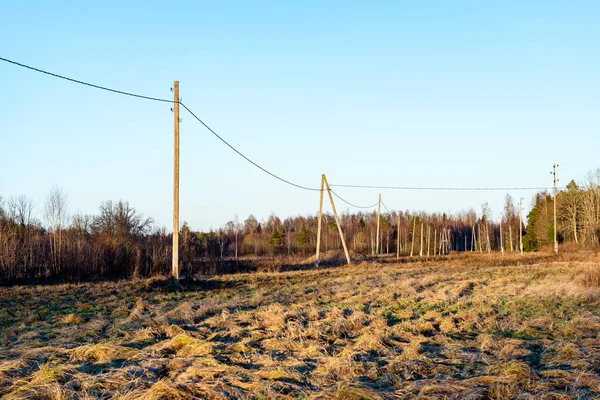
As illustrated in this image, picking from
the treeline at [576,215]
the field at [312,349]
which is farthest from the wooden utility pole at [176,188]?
the treeline at [576,215]

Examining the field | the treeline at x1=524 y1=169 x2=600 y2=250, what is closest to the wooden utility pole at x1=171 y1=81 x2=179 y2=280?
the field

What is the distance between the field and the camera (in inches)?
191

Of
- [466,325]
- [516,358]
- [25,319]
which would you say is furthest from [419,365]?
[25,319]

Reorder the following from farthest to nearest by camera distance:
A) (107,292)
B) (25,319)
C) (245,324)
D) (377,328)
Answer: (107,292), (25,319), (245,324), (377,328)

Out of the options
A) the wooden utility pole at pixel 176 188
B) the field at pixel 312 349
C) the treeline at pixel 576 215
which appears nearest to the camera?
the field at pixel 312 349

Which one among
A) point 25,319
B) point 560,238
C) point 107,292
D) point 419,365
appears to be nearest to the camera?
point 419,365

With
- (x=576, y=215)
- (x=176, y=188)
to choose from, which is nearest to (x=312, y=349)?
(x=176, y=188)

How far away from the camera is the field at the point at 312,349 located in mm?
4855

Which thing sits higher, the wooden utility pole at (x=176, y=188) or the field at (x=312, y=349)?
the wooden utility pole at (x=176, y=188)

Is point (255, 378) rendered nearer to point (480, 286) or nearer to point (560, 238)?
point (480, 286)

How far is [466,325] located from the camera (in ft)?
26.9

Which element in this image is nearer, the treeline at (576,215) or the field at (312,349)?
the field at (312,349)

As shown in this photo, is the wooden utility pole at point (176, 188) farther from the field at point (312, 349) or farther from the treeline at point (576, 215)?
the treeline at point (576, 215)

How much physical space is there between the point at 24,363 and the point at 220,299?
6976 mm
